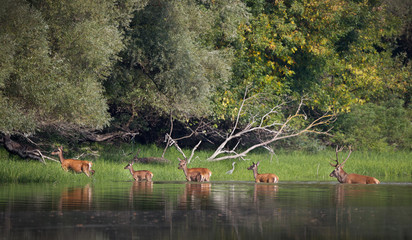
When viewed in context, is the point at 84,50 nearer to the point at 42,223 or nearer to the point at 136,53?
the point at 136,53

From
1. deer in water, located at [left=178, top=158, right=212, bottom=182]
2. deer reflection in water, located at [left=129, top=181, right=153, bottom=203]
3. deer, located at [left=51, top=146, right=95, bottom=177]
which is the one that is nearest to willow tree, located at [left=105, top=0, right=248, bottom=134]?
deer in water, located at [left=178, top=158, right=212, bottom=182]

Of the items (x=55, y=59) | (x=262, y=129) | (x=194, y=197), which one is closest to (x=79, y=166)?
(x=55, y=59)

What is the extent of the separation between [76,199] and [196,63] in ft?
42.9

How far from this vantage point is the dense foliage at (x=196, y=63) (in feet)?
77.9

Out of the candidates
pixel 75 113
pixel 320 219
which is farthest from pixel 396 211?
pixel 75 113

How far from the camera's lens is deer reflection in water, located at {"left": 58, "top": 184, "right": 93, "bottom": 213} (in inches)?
605

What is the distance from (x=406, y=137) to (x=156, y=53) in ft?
65.4

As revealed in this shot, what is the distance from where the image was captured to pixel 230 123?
36.5 m

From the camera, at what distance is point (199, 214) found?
1448cm

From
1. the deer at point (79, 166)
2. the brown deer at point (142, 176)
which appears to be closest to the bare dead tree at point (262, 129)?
the brown deer at point (142, 176)

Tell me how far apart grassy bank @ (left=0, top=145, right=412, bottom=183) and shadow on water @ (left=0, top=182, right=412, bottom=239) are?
3.69 metres

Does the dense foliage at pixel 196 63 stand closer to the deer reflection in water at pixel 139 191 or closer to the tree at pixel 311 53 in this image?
the tree at pixel 311 53

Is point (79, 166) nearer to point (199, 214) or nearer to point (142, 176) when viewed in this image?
point (142, 176)

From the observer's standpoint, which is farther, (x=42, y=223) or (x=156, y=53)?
(x=156, y=53)
